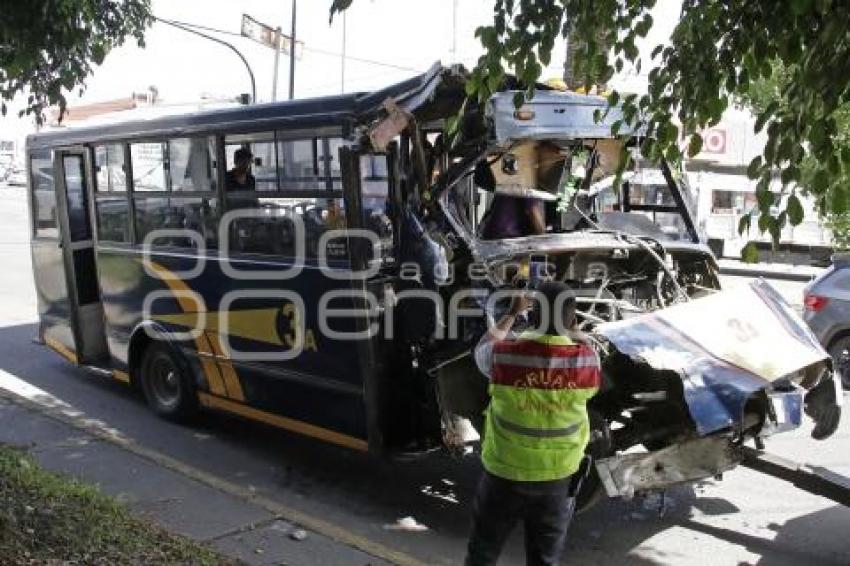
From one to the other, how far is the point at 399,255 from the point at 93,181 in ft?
12.7

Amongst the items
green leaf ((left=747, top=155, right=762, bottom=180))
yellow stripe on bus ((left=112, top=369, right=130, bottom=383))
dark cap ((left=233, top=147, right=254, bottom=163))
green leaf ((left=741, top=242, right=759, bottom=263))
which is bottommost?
yellow stripe on bus ((left=112, top=369, right=130, bottom=383))

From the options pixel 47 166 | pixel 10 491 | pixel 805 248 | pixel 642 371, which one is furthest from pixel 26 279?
pixel 805 248

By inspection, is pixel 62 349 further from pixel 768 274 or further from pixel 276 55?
pixel 768 274

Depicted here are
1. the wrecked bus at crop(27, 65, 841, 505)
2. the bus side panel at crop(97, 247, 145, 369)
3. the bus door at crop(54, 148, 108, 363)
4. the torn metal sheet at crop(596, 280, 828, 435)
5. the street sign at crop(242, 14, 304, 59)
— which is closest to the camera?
the torn metal sheet at crop(596, 280, 828, 435)

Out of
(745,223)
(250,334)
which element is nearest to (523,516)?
(745,223)

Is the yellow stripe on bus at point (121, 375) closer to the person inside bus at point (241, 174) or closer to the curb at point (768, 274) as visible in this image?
the person inside bus at point (241, 174)

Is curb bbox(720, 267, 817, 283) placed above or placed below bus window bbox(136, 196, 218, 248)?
below

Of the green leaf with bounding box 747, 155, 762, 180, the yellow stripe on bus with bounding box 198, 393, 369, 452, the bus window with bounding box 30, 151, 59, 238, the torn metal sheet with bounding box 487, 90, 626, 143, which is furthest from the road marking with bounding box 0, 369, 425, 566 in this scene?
the green leaf with bounding box 747, 155, 762, 180

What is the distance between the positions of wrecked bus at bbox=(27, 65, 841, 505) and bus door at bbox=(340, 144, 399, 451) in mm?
12

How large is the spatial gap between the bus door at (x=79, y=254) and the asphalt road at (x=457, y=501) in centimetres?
63

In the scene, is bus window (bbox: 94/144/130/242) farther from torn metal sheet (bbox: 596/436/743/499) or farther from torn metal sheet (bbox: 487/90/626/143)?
torn metal sheet (bbox: 596/436/743/499)

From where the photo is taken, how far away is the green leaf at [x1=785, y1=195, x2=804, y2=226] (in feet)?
7.81

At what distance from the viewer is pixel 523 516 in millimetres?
3678

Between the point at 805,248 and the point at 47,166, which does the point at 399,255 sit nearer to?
the point at 47,166
